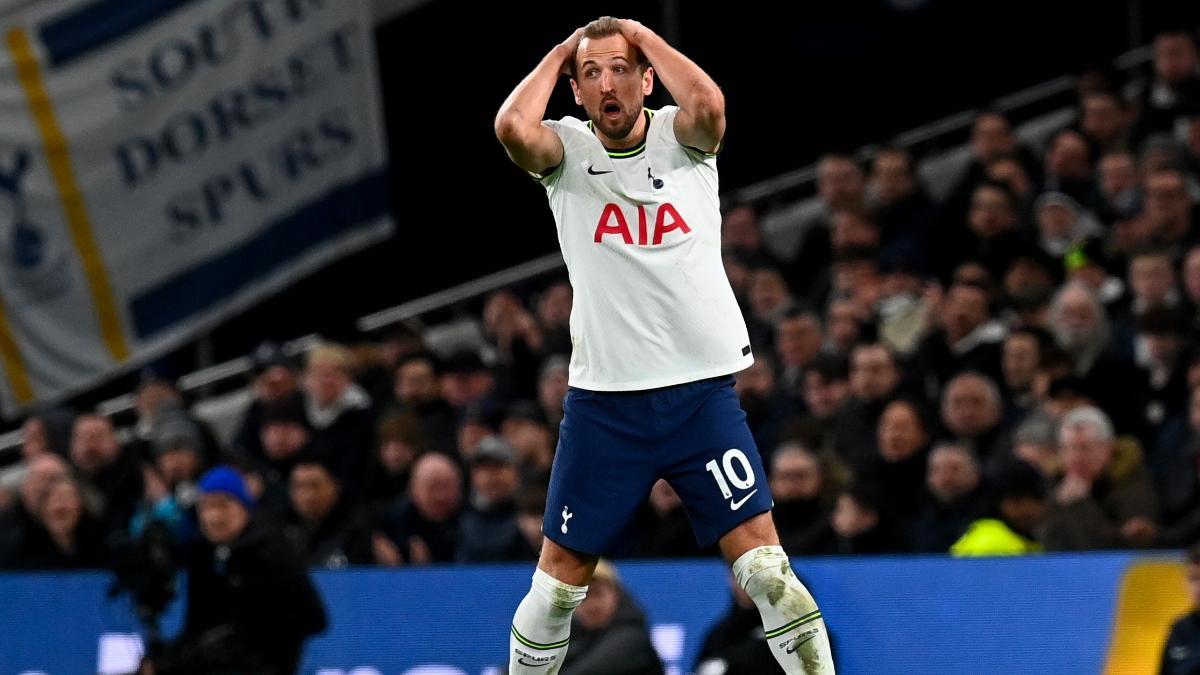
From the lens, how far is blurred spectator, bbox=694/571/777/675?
8.14 meters

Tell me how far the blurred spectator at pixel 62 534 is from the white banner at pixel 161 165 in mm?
1956

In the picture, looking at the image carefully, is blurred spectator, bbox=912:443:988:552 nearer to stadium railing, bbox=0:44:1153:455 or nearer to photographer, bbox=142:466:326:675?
photographer, bbox=142:466:326:675

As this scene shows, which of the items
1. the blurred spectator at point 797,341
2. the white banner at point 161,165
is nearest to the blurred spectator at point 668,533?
the blurred spectator at point 797,341

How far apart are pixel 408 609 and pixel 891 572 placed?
2.31m

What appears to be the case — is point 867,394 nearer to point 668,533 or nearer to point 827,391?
point 827,391

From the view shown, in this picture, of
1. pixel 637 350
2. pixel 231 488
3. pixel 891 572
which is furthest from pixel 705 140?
pixel 231 488

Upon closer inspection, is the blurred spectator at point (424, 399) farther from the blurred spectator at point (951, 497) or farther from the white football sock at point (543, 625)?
the white football sock at point (543, 625)

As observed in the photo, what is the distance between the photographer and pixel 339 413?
12.0 metres

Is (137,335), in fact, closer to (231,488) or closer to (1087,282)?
(231,488)

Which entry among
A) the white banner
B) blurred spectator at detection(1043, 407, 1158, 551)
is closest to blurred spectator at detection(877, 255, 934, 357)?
blurred spectator at detection(1043, 407, 1158, 551)

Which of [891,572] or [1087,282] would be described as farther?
[1087,282]

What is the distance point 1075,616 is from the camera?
7926 mm

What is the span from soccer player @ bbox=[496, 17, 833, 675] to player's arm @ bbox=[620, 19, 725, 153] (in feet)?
0.04

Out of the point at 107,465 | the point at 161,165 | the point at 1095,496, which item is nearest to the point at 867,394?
the point at 1095,496
